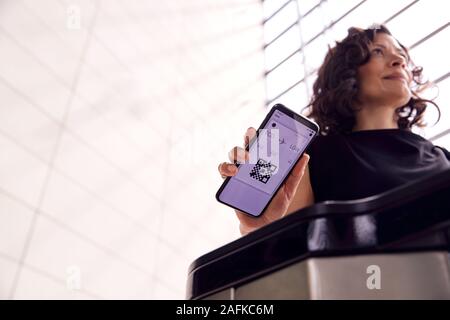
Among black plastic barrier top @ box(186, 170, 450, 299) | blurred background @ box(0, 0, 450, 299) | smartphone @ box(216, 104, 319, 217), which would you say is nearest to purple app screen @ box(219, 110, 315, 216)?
smartphone @ box(216, 104, 319, 217)

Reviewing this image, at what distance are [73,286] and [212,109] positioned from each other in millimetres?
1835

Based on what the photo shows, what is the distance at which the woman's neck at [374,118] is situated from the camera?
1.12 m

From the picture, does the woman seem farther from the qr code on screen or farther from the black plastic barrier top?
the black plastic barrier top

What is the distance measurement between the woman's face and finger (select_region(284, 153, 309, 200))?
0.38 m

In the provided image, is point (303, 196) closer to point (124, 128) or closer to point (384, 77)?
point (384, 77)

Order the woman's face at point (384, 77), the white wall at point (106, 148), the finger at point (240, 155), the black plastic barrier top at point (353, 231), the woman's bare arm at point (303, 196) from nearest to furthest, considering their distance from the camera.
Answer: the black plastic barrier top at point (353, 231)
the finger at point (240, 155)
the woman's bare arm at point (303, 196)
the woman's face at point (384, 77)
the white wall at point (106, 148)

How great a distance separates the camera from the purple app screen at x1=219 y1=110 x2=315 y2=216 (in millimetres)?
781

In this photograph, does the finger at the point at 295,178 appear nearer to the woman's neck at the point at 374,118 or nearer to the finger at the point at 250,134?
the finger at the point at 250,134

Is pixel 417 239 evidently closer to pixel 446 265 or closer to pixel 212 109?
pixel 446 265

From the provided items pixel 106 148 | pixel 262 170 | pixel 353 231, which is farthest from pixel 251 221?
pixel 106 148

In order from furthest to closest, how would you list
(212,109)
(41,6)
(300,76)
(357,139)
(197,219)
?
(300,76), (212,109), (197,219), (41,6), (357,139)

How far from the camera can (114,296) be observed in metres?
2.04

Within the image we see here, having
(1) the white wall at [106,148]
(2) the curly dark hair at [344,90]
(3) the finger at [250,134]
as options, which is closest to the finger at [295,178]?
(3) the finger at [250,134]

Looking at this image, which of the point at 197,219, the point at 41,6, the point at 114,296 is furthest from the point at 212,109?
the point at 114,296
